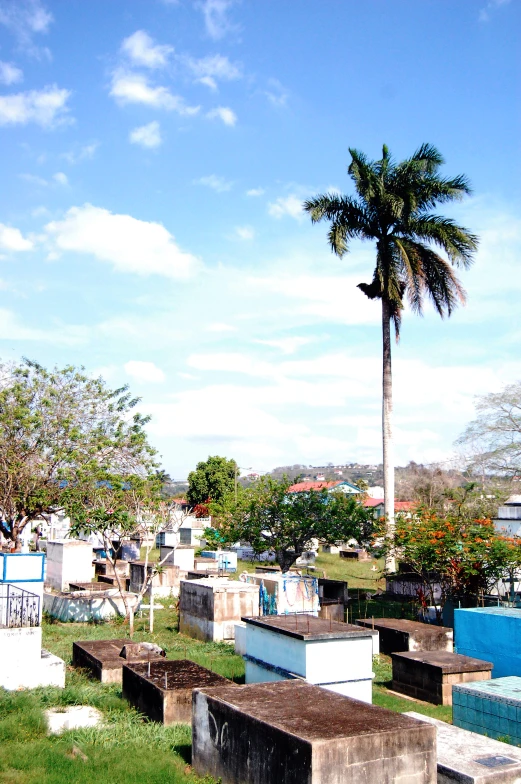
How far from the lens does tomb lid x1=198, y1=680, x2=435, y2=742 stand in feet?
22.6

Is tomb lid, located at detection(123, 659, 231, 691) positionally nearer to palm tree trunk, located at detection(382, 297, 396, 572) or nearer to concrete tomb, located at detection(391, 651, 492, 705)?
concrete tomb, located at detection(391, 651, 492, 705)

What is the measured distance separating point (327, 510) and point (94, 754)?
1633cm

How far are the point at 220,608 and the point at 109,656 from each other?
5.39 metres

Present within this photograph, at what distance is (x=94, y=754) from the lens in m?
8.68

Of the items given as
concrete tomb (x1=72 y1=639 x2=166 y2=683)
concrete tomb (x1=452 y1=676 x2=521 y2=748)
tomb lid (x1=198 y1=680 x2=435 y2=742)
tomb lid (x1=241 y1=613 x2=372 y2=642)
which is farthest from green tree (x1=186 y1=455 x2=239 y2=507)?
tomb lid (x1=198 y1=680 x2=435 y2=742)

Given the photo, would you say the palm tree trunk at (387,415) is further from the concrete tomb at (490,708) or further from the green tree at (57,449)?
the concrete tomb at (490,708)

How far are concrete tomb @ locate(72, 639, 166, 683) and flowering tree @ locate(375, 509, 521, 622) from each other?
9.91m

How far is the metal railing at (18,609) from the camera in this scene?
44.1 ft

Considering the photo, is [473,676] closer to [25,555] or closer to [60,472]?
[25,555]

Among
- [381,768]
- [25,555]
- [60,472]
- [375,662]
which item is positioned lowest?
[375,662]

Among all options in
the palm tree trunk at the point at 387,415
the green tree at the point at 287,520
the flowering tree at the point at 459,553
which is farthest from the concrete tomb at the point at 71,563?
the flowering tree at the point at 459,553

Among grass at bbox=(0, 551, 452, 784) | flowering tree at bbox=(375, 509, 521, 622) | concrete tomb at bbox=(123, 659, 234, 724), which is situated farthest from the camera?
flowering tree at bbox=(375, 509, 521, 622)

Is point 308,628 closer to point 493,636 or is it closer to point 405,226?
point 493,636

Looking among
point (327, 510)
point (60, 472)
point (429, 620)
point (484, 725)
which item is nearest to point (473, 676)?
point (484, 725)
